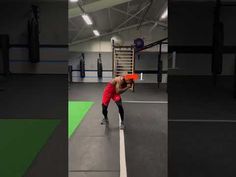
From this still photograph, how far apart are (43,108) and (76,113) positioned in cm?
71

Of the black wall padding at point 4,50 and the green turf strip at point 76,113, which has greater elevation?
the black wall padding at point 4,50

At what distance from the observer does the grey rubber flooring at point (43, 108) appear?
6.37 feet

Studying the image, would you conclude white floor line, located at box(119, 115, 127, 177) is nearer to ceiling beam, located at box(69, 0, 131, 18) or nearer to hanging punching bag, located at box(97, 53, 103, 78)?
ceiling beam, located at box(69, 0, 131, 18)

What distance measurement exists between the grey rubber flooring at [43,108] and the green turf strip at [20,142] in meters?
0.09

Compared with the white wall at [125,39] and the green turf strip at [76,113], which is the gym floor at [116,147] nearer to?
the green turf strip at [76,113]

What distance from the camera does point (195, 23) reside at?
2820 mm

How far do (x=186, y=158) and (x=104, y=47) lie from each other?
1176 cm

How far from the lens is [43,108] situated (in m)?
4.23

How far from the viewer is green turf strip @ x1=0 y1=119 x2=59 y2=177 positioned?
1979mm

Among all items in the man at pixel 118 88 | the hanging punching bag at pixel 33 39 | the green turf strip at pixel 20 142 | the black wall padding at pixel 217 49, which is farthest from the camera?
the man at pixel 118 88

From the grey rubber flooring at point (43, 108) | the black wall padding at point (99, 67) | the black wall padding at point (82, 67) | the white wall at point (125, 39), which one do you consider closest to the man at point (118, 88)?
the grey rubber flooring at point (43, 108)

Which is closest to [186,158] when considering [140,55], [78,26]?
[78,26]

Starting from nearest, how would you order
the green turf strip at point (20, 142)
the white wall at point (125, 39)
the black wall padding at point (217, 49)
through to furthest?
the black wall padding at point (217, 49) → the green turf strip at point (20, 142) → the white wall at point (125, 39)

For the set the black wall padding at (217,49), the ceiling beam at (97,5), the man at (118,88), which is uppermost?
the ceiling beam at (97,5)
